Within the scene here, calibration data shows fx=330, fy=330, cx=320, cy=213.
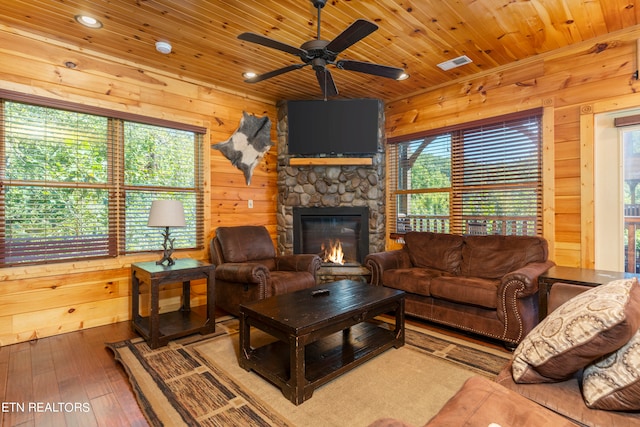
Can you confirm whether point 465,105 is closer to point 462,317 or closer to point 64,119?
point 462,317

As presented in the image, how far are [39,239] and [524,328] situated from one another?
4277mm

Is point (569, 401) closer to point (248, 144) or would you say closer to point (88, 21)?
point (88, 21)

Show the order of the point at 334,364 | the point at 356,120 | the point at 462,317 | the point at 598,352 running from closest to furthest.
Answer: the point at 598,352, the point at 334,364, the point at 462,317, the point at 356,120

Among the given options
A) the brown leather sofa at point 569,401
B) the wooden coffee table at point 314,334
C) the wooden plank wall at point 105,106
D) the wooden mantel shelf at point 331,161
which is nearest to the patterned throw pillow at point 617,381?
the brown leather sofa at point 569,401

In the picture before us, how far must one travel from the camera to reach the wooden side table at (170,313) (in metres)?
2.78

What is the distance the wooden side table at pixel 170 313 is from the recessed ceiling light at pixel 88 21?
2.12 metres

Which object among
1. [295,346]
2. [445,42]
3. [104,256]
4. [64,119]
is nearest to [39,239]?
[104,256]

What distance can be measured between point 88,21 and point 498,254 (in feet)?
14.0

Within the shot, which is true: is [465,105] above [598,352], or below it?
above

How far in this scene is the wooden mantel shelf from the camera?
4.50m

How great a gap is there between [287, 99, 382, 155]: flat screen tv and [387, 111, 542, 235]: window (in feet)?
1.60

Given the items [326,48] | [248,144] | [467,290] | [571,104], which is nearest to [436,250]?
[467,290]

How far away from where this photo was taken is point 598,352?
112cm

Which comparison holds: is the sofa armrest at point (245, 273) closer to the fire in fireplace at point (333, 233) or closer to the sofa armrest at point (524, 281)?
the fire in fireplace at point (333, 233)
